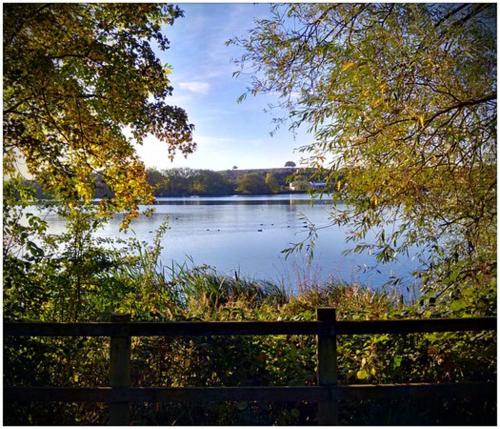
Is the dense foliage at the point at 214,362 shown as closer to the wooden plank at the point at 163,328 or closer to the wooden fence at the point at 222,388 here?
the wooden fence at the point at 222,388

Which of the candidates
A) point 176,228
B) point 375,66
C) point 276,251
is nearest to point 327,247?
point 276,251

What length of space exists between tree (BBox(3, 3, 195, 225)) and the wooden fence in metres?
1.81

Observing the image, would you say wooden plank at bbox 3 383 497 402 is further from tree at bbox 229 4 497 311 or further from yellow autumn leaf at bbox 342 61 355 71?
yellow autumn leaf at bbox 342 61 355 71

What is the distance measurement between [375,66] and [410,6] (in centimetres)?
71

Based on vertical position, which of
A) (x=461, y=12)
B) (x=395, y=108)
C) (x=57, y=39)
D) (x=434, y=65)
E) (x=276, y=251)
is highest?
(x=461, y=12)

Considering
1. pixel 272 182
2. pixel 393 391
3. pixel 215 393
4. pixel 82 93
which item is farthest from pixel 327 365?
pixel 272 182

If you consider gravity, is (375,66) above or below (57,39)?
below

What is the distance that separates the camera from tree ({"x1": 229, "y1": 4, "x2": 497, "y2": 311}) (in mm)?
3711

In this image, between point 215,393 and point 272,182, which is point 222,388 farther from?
point 272,182

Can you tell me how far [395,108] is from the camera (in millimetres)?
3764

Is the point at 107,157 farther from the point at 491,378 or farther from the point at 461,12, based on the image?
the point at 491,378

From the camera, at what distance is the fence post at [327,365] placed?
303cm

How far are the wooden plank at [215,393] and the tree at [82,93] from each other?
1.92 metres

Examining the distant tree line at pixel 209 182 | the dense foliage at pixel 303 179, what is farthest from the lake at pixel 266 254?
the dense foliage at pixel 303 179
